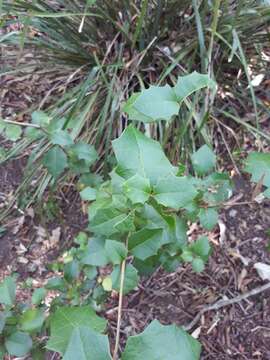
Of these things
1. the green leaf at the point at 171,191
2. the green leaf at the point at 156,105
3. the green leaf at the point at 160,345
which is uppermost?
the green leaf at the point at 156,105

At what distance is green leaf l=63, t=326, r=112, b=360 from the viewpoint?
0.57 metres

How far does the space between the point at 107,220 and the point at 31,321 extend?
0.32 m

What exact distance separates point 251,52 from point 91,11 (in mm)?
686

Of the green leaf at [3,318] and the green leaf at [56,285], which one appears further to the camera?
the green leaf at [56,285]

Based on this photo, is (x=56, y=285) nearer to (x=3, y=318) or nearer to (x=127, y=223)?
(x=3, y=318)

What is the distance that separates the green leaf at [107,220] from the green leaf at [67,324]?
15 cm

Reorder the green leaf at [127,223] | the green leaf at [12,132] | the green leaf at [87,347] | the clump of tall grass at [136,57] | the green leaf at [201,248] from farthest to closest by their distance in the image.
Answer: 1. the clump of tall grass at [136,57]
2. the green leaf at [201,248]
3. the green leaf at [12,132]
4. the green leaf at [127,223]
5. the green leaf at [87,347]

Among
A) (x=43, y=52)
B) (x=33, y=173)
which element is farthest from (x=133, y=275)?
(x=43, y=52)

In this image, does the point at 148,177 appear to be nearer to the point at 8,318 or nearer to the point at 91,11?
the point at 8,318

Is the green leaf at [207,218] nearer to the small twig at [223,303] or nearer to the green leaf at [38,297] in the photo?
the green leaf at [38,297]

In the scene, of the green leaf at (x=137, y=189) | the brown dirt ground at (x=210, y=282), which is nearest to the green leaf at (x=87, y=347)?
the green leaf at (x=137, y=189)

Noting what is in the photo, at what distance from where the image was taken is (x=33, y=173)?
198 cm

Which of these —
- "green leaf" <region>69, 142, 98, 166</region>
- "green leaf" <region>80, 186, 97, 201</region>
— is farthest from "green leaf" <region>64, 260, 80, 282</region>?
"green leaf" <region>69, 142, 98, 166</region>

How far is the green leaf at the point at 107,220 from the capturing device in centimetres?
83
